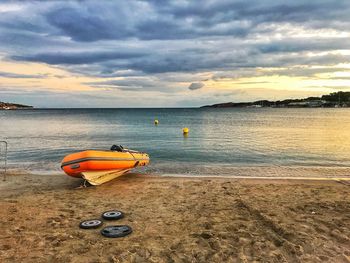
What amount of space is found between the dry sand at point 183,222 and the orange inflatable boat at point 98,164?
0.46m

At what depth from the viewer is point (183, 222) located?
21.6 ft

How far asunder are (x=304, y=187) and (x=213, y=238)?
216 inches

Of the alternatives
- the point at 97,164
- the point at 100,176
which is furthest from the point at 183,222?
the point at 100,176

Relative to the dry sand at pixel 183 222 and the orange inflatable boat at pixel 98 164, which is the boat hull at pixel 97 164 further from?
the dry sand at pixel 183 222

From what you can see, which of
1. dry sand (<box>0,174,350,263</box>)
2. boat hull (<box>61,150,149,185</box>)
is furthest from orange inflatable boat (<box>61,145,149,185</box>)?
dry sand (<box>0,174,350,263</box>)

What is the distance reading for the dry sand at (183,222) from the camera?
5062 millimetres

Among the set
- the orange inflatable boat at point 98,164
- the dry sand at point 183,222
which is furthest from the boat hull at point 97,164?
the dry sand at point 183,222

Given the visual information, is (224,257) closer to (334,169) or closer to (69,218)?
(69,218)

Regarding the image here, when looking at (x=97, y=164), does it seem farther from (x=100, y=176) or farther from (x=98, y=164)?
(x=100, y=176)

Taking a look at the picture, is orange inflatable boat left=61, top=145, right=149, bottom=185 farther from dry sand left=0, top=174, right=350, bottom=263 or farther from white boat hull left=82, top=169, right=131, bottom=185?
dry sand left=0, top=174, right=350, bottom=263

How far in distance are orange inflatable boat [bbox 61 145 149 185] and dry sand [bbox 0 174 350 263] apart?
0.46 meters

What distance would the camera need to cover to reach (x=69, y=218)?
676 centimetres

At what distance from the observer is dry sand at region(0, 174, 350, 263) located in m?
5.06

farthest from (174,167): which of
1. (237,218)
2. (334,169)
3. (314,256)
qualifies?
(314,256)
